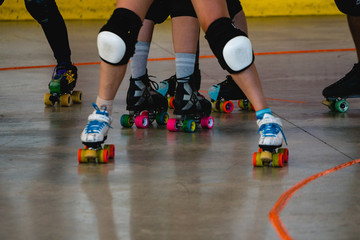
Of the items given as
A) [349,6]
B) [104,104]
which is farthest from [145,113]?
[349,6]

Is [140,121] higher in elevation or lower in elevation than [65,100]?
lower

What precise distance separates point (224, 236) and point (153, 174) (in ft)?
2.44

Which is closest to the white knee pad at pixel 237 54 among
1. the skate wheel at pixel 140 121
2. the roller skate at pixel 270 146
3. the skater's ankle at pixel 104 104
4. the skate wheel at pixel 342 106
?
the roller skate at pixel 270 146

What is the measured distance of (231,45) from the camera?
9.31 ft

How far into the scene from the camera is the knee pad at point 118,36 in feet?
9.45

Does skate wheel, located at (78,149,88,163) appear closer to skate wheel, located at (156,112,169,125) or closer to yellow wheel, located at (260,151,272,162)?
yellow wheel, located at (260,151,272,162)

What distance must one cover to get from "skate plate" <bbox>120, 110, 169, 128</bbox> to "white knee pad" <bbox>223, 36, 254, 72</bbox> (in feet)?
2.72

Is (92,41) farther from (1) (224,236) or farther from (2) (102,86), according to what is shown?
(1) (224,236)

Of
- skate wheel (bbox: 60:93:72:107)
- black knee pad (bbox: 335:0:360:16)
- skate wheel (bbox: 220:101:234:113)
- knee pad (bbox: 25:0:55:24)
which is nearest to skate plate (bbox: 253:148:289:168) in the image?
skate wheel (bbox: 220:101:234:113)

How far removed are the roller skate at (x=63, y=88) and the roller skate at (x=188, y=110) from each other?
94 cm

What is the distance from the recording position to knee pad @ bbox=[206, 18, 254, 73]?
2.83m

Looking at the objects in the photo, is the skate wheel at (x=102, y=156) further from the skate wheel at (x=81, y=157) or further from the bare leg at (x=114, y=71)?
the bare leg at (x=114, y=71)

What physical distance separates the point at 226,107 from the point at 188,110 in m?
0.54

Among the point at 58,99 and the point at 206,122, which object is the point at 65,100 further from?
the point at 206,122
